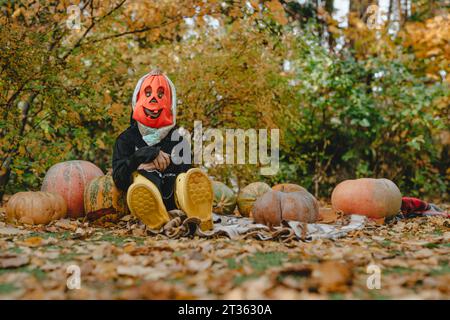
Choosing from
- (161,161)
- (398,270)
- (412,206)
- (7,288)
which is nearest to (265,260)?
(398,270)

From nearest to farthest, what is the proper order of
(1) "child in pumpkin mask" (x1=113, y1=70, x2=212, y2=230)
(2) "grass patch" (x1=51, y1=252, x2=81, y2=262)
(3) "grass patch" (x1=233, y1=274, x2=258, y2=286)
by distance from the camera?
(3) "grass patch" (x1=233, y1=274, x2=258, y2=286) < (2) "grass patch" (x1=51, y1=252, x2=81, y2=262) < (1) "child in pumpkin mask" (x1=113, y1=70, x2=212, y2=230)

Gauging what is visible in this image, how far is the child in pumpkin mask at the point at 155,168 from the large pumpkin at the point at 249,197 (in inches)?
50.0

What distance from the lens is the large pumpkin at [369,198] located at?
4934 millimetres

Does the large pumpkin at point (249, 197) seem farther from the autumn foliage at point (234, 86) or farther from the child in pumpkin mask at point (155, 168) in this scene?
the autumn foliage at point (234, 86)

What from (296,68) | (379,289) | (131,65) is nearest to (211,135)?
(131,65)

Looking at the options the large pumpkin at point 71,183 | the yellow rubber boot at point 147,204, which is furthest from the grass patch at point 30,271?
the large pumpkin at point 71,183

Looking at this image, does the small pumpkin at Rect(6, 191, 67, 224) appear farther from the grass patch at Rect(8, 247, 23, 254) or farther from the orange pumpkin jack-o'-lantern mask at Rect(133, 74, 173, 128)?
the grass patch at Rect(8, 247, 23, 254)

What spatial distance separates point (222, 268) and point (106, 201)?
2.26 m

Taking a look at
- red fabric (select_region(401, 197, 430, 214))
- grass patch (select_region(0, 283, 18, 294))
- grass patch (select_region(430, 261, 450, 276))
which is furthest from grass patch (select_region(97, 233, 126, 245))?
red fabric (select_region(401, 197, 430, 214))

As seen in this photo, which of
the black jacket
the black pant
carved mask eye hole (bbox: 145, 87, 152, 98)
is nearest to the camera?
the black jacket

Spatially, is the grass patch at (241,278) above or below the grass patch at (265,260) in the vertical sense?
above

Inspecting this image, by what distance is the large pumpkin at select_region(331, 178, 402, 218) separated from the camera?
4934 mm

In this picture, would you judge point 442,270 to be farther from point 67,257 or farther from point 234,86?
point 234,86

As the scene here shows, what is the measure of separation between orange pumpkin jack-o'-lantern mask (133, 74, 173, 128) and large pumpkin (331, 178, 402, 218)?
2137 millimetres
